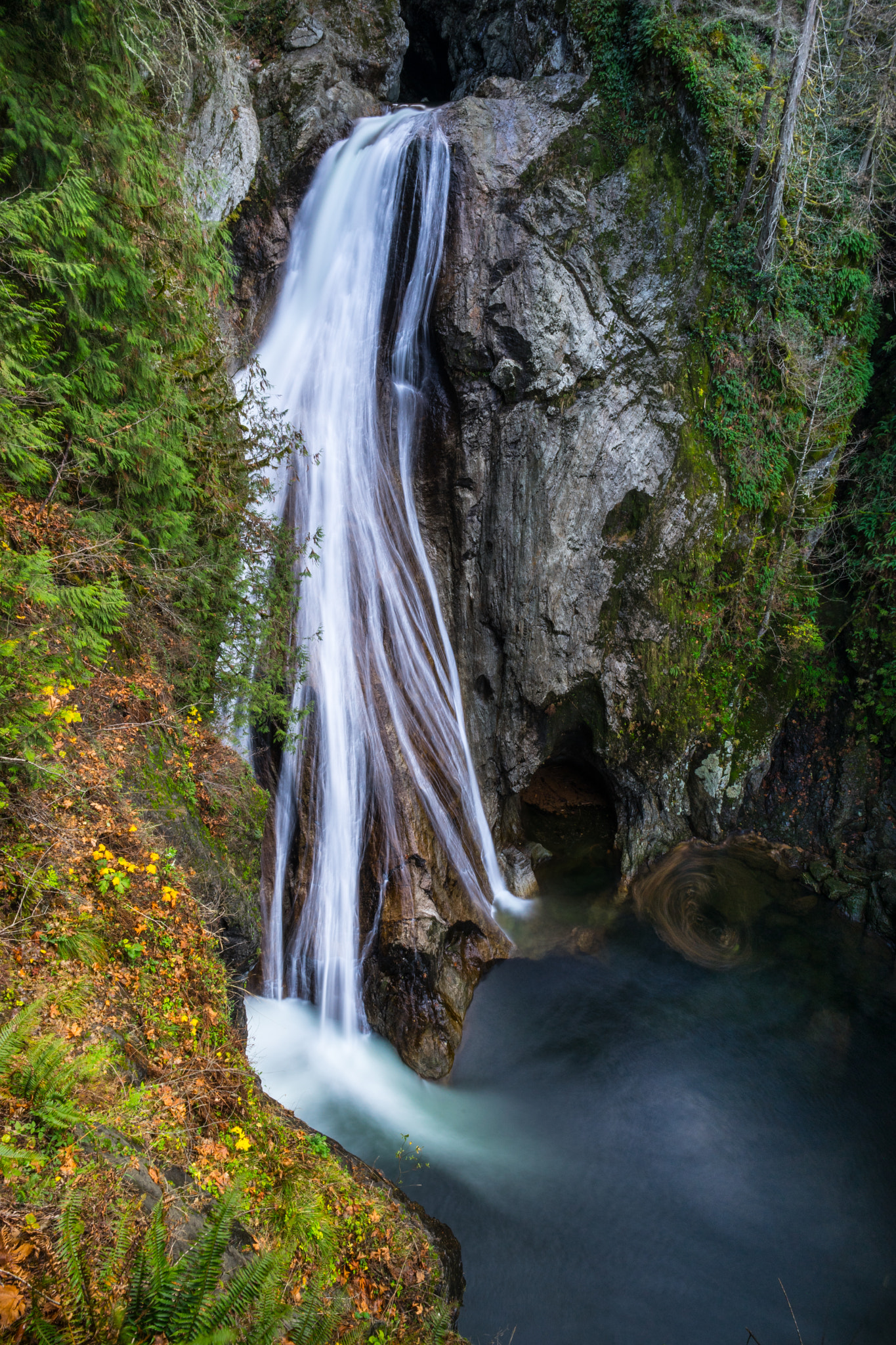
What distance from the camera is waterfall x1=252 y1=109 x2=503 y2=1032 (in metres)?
8.18

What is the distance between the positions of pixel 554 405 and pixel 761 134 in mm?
5185

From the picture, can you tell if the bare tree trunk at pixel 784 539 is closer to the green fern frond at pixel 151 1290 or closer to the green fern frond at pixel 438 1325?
the green fern frond at pixel 438 1325

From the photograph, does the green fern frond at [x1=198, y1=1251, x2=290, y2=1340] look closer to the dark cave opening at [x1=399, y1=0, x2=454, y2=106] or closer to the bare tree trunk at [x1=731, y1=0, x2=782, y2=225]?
the bare tree trunk at [x1=731, y1=0, x2=782, y2=225]

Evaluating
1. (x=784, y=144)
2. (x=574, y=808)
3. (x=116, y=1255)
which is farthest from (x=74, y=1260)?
(x=784, y=144)

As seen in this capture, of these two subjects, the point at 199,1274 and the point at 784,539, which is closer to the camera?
the point at 199,1274

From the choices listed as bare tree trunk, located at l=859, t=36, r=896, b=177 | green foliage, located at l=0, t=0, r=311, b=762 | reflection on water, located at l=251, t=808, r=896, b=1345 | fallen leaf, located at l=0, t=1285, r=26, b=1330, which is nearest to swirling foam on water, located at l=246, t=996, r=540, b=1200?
reflection on water, located at l=251, t=808, r=896, b=1345

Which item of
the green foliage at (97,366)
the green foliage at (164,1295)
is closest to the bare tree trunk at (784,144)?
the green foliage at (97,366)

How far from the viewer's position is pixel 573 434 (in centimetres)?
1023

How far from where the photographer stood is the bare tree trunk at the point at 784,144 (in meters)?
9.12

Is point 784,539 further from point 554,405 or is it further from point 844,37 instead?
point 844,37

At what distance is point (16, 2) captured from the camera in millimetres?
3803

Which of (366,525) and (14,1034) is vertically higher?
(366,525)

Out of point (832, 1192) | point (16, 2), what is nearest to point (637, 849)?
point (832, 1192)

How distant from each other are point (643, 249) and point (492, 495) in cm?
476
